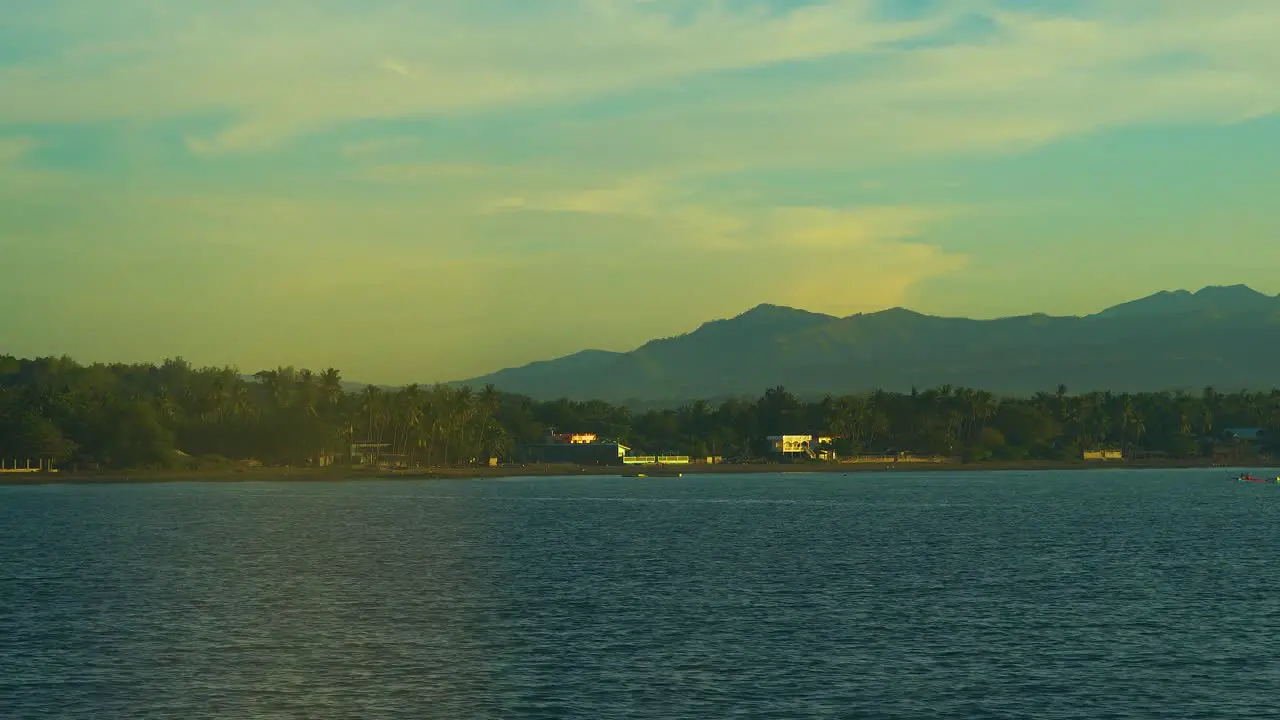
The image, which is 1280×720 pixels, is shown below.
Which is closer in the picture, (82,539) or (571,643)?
(571,643)

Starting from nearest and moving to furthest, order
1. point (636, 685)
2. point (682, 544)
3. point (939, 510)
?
point (636, 685) < point (682, 544) < point (939, 510)

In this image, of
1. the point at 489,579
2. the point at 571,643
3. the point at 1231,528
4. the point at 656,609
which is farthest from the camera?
the point at 1231,528

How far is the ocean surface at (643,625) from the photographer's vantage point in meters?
51.1

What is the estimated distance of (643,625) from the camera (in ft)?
226

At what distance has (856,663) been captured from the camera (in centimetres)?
5806

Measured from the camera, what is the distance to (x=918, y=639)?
211ft

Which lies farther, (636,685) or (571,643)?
(571,643)

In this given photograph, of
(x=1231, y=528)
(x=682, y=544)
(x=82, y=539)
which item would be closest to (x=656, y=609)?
(x=682, y=544)

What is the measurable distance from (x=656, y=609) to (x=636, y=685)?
839 inches

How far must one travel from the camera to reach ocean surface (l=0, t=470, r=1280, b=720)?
2012 inches

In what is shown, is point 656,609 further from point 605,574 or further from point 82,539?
point 82,539

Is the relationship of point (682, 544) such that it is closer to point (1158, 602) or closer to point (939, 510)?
point (1158, 602)

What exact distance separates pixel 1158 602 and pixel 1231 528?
7215 centimetres

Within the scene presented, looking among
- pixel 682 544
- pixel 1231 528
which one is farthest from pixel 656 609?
pixel 1231 528
